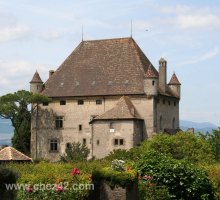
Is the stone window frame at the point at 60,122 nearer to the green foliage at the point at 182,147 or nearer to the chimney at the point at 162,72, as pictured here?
the chimney at the point at 162,72

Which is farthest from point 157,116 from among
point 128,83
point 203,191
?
point 203,191

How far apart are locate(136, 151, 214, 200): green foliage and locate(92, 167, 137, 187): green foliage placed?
4026 millimetres

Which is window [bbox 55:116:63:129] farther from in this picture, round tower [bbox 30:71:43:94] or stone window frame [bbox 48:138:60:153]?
round tower [bbox 30:71:43:94]

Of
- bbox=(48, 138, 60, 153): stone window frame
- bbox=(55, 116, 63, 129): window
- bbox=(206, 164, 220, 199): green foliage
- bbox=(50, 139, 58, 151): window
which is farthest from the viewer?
bbox=(55, 116, 63, 129): window

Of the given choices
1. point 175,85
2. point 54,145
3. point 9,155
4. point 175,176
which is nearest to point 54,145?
point 54,145

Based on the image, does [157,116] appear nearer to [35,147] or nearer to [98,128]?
[98,128]

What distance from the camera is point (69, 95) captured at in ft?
247

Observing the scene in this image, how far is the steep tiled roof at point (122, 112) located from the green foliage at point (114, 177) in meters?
47.5

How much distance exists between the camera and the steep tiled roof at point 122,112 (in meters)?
69.9

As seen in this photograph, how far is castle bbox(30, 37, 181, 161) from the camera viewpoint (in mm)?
70250

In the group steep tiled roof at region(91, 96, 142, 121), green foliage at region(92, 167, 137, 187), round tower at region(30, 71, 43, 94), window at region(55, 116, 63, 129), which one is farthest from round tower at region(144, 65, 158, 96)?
green foliage at region(92, 167, 137, 187)

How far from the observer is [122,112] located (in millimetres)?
70125

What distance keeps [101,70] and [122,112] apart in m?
7.93

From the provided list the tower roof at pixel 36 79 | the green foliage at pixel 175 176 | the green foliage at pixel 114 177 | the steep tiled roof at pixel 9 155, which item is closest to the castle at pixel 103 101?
the tower roof at pixel 36 79
